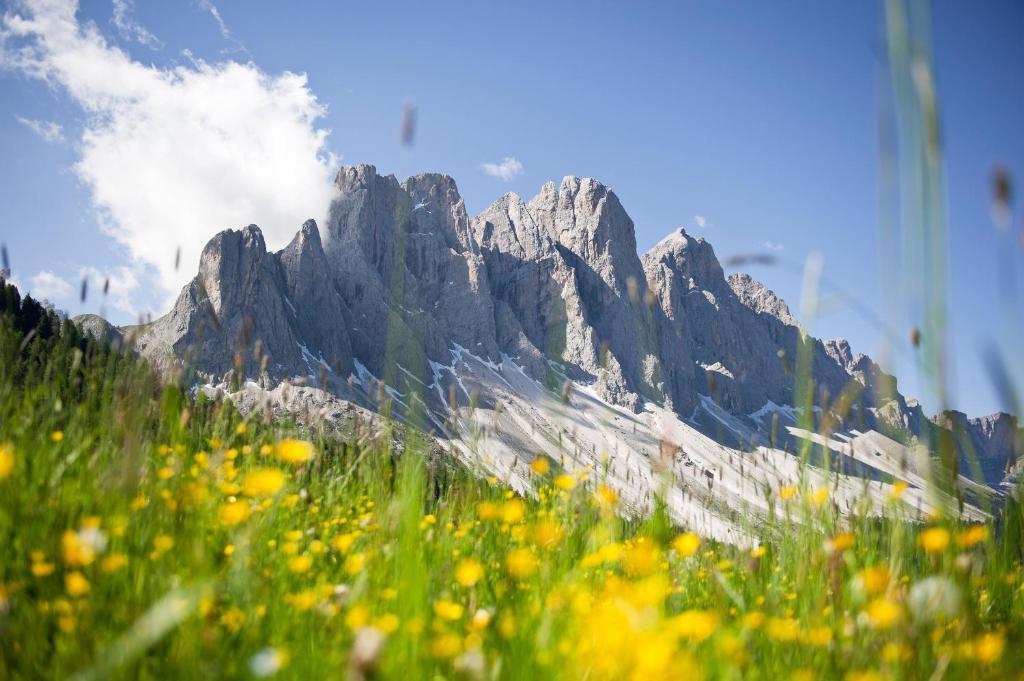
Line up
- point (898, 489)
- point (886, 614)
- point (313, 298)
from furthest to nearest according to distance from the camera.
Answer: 1. point (313, 298)
2. point (898, 489)
3. point (886, 614)

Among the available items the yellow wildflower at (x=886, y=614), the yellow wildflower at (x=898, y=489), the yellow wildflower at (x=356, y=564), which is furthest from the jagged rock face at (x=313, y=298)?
the yellow wildflower at (x=886, y=614)

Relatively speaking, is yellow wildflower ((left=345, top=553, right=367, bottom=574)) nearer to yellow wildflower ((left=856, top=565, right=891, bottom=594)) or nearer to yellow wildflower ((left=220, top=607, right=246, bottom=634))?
yellow wildflower ((left=220, top=607, right=246, bottom=634))

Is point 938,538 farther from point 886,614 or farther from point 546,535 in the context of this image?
point 546,535

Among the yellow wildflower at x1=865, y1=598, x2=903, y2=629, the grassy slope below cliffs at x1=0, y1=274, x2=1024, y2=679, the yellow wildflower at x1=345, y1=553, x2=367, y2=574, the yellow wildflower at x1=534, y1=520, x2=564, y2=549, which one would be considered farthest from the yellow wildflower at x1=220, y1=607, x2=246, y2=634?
the yellow wildflower at x1=865, y1=598, x2=903, y2=629

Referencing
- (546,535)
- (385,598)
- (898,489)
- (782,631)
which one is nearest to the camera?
(782,631)

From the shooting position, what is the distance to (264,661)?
4.43 feet

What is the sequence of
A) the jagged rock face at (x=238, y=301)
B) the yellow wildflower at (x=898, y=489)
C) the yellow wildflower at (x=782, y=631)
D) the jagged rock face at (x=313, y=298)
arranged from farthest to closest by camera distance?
the jagged rock face at (x=313, y=298) → the jagged rock face at (x=238, y=301) → the yellow wildflower at (x=898, y=489) → the yellow wildflower at (x=782, y=631)

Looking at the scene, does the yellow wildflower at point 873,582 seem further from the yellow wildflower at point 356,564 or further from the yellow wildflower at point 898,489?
the yellow wildflower at point 356,564

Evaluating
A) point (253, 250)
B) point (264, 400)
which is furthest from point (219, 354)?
point (264, 400)

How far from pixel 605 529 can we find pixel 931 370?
2.13m

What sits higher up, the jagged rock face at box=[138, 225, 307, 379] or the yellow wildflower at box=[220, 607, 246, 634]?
the jagged rock face at box=[138, 225, 307, 379]

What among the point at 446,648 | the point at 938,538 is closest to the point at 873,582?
the point at 938,538

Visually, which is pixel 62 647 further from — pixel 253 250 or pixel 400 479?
pixel 253 250

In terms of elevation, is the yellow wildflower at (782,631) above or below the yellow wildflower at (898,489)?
below
